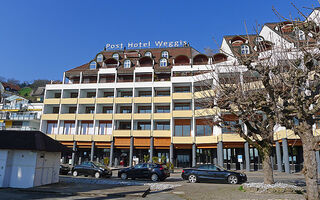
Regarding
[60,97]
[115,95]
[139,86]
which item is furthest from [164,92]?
[60,97]

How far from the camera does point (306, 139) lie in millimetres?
9164

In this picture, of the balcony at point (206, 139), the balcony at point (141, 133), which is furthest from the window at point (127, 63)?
the balcony at point (206, 139)

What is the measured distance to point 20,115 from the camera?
149 feet

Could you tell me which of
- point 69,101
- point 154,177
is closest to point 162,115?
point 69,101

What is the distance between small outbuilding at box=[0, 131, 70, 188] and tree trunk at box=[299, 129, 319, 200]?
521 inches

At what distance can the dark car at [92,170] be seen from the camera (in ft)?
69.4

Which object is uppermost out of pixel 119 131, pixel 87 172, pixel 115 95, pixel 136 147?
pixel 115 95

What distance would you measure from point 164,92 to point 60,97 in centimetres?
1930

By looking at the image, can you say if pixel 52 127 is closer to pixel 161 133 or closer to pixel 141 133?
pixel 141 133

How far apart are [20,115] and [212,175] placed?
135 ft

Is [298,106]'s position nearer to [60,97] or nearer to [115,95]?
[115,95]

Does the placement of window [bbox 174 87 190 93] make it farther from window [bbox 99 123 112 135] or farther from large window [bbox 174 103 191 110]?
window [bbox 99 123 112 135]

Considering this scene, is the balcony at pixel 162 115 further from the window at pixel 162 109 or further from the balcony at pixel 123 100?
the balcony at pixel 123 100

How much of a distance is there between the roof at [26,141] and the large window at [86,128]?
81.3 feet
